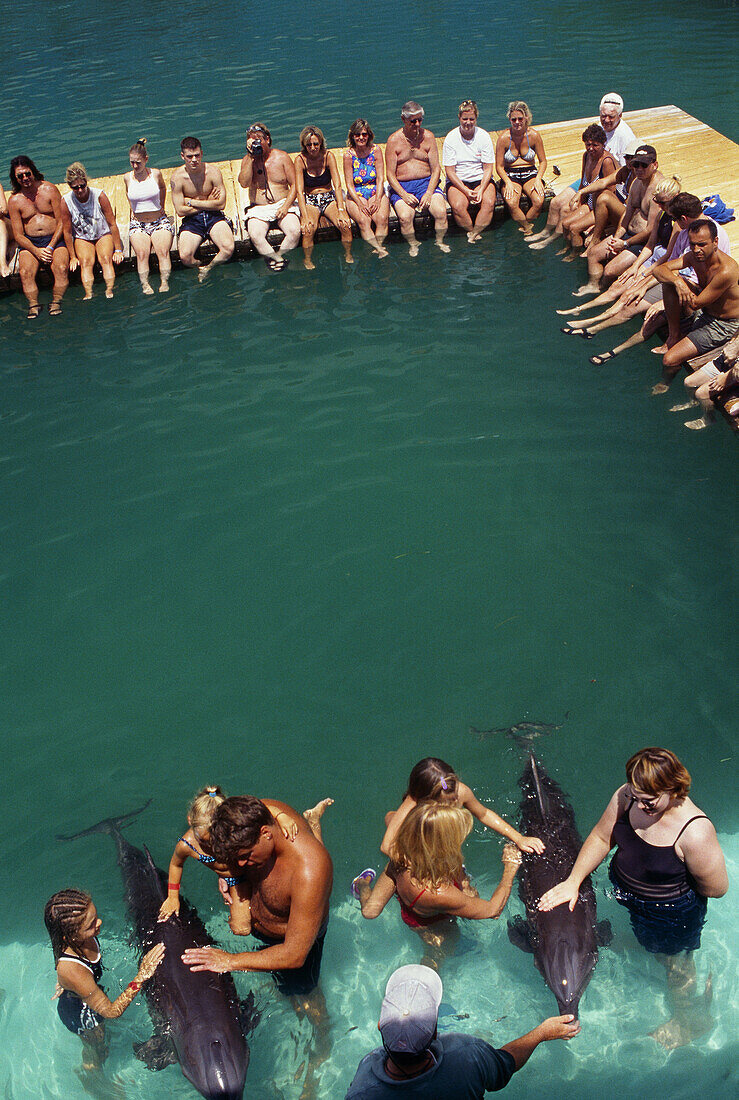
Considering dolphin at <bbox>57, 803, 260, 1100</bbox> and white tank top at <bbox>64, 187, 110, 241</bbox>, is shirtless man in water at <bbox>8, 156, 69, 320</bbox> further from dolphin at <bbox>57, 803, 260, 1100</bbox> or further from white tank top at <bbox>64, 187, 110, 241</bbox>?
dolphin at <bbox>57, 803, 260, 1100</bbox>

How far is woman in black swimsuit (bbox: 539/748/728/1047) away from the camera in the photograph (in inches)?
165

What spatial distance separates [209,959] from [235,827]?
1.02 metres

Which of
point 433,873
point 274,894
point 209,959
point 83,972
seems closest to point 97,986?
point 83,972

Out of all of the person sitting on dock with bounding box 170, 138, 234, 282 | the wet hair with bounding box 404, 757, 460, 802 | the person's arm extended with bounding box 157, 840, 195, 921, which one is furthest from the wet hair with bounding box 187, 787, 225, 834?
the person sitting on dock with bounding box 170, 138, 234, 282

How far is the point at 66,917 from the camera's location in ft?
15.1

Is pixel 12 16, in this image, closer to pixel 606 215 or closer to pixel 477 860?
pixel 606 215

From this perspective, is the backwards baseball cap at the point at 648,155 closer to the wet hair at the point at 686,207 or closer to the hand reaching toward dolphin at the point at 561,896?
the wet hair at the point at 686,207

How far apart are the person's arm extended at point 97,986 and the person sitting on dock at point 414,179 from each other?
1086 cm

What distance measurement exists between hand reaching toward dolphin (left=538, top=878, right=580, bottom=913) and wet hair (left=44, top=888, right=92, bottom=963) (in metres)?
2.56

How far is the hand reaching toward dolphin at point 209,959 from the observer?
4.57 metres

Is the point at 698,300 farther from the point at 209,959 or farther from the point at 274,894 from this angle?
the point at 209,959

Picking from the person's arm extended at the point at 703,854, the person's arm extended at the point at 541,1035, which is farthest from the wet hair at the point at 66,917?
the person's arm extended at the point at 703,854

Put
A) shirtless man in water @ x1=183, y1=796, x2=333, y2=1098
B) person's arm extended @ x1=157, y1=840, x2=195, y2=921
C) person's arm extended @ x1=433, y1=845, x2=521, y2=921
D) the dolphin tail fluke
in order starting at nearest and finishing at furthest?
shirtless man in water @ x1=183, y1=796, x2=333, y2=1098 → person's arm extended @ x1=433, y1=845, x2=521, y2=921 → person's arm extended @ x1=157, y1=840, x2=195, y2=921 → the dolphin tail fluke

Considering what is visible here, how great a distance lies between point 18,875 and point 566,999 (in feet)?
12.3
